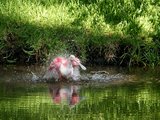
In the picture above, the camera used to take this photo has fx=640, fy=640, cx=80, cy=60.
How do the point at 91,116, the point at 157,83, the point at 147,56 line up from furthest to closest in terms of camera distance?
the point at 147,56 → the point at 157,83 → the point at 91,116

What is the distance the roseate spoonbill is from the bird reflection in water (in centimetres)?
36

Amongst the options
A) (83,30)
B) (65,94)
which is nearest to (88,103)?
(65,94)

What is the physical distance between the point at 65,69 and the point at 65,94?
1302 millimetres

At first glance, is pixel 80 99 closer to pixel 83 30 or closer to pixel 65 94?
pixel 65 94

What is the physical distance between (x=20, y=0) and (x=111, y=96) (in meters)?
5.21

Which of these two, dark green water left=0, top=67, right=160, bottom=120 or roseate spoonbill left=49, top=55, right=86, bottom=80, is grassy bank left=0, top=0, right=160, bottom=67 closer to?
dark green water left=0, top=67, right=160, bottom=120

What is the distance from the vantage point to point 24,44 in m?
11.2

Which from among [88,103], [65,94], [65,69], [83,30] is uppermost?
[83,30]

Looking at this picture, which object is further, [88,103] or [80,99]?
[80,99]

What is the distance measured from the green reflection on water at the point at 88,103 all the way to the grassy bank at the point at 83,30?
6.53 feet

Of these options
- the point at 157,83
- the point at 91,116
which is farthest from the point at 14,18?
the point at 91,116

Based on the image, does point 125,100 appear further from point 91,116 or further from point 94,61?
point 94,61

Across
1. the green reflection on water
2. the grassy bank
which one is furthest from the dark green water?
the grassy bank

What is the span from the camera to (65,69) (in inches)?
374
